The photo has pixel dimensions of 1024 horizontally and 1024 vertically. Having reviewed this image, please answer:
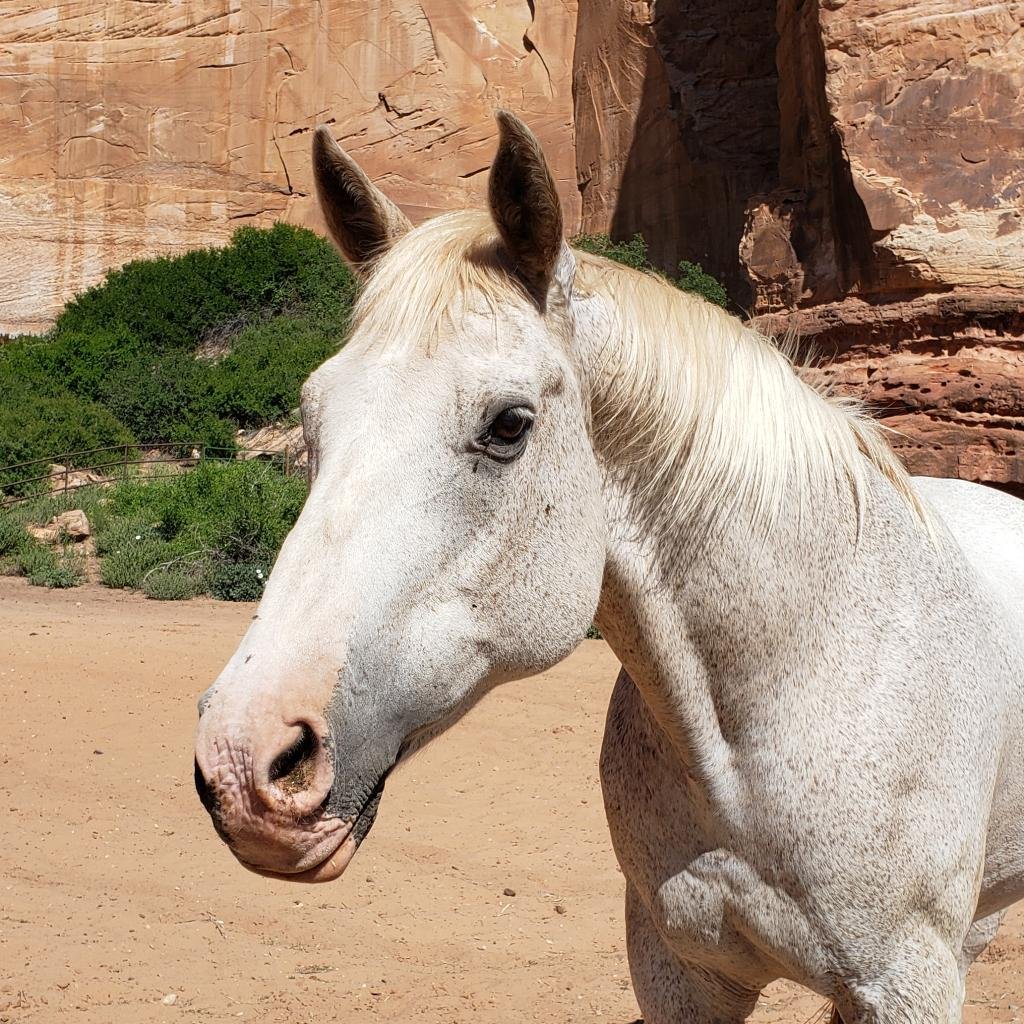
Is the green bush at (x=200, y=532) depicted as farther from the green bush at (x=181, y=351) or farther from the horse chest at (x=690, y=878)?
→ the horse chest at (x=690, y=878)

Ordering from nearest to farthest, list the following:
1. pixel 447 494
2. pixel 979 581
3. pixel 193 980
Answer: pixel 447 494 → pixel 979 581 → pixel 193 980

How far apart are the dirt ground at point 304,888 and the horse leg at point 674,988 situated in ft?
5.07

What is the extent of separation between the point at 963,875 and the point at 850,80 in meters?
10.0

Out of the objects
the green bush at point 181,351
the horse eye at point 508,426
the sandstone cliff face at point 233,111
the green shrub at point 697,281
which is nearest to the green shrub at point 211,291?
the green bush at point 181,351

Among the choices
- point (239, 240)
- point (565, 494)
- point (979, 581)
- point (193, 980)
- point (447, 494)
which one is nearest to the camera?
point (447, 494)

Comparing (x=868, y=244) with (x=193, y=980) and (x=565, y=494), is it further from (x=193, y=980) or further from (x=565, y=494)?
(x=565, y=494)

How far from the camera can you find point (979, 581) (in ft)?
7.66

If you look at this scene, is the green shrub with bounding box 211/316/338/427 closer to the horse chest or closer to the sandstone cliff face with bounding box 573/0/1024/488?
the sandstone cliff face with bounding box 573/0/1024/488

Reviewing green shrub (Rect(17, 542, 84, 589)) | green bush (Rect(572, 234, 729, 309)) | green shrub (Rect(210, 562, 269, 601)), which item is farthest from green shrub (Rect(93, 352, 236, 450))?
green bush (Rect(572, 234, 729, 309))

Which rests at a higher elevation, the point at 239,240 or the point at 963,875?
the point at 963,875

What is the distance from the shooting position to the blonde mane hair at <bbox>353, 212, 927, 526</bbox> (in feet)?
5.58

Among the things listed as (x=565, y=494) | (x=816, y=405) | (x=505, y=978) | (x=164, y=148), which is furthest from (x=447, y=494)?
(x=164, y=148)

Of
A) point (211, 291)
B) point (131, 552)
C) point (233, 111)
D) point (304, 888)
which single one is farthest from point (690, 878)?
point (233, 111)

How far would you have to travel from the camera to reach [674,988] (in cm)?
221
